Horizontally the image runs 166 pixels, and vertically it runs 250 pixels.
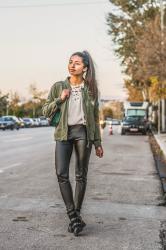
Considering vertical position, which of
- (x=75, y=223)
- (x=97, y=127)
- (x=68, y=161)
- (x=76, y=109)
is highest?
(x=76, y=109)

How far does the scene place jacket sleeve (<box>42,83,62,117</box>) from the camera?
229 inches

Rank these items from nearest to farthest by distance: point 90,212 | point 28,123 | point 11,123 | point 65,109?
point 65,109 < point 90,212 < point 11,123 < point 28,123

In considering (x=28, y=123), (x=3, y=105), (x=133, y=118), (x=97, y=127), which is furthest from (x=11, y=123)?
(x=97, y=127)

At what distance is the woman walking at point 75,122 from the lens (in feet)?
19.2

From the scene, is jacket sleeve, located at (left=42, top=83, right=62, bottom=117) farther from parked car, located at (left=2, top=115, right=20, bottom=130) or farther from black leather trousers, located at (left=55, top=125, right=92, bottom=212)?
parked car, located at (left=2, top=115, right=20, bottom=130)

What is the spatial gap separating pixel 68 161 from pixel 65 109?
1.76 ft

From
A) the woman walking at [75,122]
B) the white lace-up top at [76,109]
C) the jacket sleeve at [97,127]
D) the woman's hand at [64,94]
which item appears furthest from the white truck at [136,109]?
the woman's hand at [64,94]

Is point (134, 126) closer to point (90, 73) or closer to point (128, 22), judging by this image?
point (128, 22)

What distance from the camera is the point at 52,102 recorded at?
587 cm

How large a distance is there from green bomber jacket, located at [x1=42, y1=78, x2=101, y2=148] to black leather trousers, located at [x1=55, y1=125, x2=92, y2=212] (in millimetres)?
80

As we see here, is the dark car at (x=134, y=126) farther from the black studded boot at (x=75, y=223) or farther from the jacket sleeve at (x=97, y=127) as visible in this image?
the black studded boot at (x=75, y=223)

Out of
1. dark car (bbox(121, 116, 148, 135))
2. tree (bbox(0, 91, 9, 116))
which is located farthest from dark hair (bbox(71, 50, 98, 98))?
tree (bbox(0, 91, 9, 116))

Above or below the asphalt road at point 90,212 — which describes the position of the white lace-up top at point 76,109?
above

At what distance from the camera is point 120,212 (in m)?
7.27
